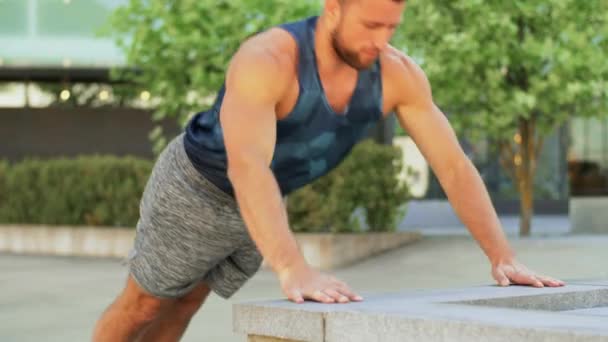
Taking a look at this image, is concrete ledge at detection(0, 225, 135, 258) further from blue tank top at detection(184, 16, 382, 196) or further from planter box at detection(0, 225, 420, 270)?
blue tank top at detection(184, 16, 382, 196)

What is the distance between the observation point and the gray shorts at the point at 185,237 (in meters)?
4.44

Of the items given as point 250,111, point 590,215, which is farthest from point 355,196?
point 250,111

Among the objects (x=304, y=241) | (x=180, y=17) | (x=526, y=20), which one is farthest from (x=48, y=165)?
(x=526, y=20)

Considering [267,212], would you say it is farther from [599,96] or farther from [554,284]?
[599,96]

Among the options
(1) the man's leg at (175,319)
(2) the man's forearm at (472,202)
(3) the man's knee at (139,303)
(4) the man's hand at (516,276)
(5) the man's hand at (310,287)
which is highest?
(2) the man's forearm at (472,202)

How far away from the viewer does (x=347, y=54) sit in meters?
3.95

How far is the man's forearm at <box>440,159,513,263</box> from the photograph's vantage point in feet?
14.2

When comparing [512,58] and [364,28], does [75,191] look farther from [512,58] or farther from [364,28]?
[364,28]

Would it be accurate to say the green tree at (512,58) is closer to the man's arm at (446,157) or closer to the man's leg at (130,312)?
the man's leg at (130,312)

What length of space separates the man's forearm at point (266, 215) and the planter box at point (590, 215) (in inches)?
705

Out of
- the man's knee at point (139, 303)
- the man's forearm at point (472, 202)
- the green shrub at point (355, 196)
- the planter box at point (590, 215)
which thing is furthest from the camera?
the planter box at point (590, 215)

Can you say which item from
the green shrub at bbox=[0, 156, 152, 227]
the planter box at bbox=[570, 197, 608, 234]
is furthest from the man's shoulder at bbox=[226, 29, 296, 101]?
Result: the planter box at bbox=[570, 197, 608, 234]

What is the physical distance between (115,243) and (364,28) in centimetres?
1451

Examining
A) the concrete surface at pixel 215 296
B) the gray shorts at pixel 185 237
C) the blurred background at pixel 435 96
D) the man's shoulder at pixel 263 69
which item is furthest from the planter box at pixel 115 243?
the man's shoulder at pixel 263 69
